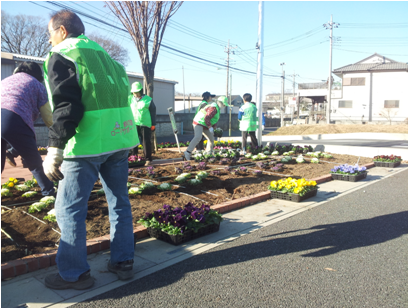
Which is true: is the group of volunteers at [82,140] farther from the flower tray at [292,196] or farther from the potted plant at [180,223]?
the flower tray at [292,196]

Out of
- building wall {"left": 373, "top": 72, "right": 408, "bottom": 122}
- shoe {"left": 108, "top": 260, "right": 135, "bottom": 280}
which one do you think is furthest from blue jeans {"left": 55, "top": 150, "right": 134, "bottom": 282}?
building wall {"left": 373, "top": 72, "right": 408, "bottom": 122}

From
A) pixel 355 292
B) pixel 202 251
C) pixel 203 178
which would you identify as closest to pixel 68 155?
pixel 202 251

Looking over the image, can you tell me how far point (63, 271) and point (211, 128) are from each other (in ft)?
21.9

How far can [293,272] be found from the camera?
308cm

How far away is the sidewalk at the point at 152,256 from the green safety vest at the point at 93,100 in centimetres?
110

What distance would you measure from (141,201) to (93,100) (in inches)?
102

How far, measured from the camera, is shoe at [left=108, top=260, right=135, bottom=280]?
2877mm

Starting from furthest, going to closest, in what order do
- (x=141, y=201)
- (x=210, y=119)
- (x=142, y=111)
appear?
1. (x=210, y=119)
2. (x=142, y=111)
3. (x=141, y=201)

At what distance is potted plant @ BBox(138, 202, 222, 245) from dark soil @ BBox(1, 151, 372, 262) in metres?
0.37

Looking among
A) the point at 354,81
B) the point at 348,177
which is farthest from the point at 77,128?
the point at 354,81

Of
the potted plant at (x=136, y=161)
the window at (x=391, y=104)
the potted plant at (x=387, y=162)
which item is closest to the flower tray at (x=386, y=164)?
the potted plant at (x=387, y=162)

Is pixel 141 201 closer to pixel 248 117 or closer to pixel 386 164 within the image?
pixel 248 117

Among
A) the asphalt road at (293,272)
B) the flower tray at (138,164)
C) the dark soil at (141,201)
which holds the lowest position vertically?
the asphalt road at (293,272)

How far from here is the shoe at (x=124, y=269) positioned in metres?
2.88
